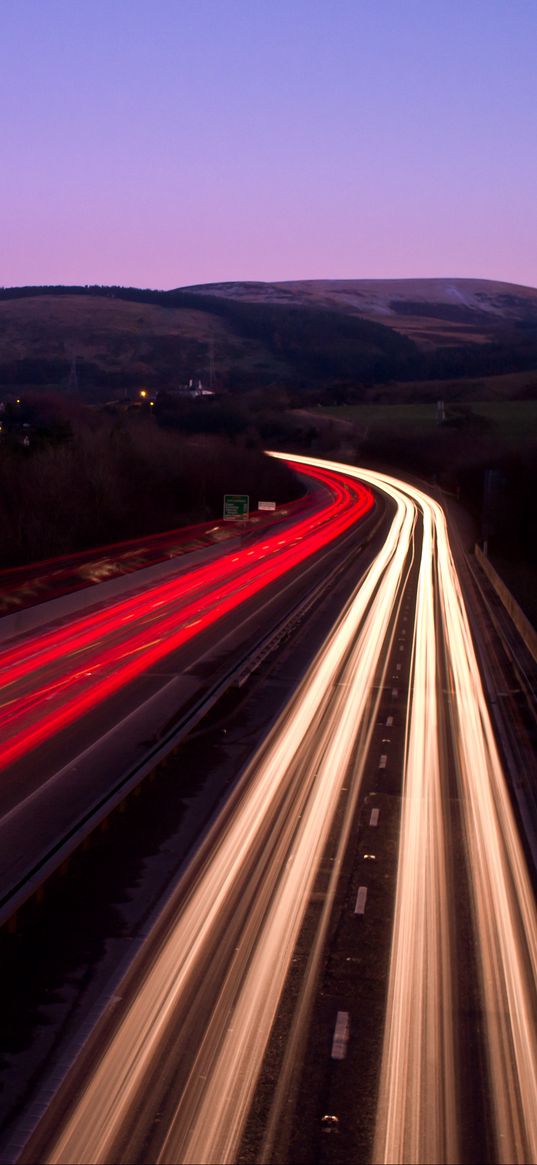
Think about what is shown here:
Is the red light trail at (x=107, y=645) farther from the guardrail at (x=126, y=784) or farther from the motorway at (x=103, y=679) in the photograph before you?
the guardrail at (x=126, y=784)

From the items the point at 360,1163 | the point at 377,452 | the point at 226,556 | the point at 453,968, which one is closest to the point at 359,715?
the point at 453,968

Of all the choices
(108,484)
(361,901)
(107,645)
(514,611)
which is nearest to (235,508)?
(108,484)

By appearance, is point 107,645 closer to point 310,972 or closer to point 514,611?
point 514,611

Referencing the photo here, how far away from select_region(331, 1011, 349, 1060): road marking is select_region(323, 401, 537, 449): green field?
330 feet

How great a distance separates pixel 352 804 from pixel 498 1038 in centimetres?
635

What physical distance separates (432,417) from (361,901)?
5460 inches

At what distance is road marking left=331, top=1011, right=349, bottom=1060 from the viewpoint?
8301mm

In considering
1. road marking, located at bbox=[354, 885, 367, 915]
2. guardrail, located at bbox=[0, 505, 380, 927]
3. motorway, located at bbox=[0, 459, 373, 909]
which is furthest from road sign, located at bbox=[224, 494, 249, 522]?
road marking, located at bbox=[354, 885, 367, 915]

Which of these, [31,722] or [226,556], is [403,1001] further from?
[226,556]

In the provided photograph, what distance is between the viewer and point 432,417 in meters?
147

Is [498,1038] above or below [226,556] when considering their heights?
above

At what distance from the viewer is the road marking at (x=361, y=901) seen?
36.8ft

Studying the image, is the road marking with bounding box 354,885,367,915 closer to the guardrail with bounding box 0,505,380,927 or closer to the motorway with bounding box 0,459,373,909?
the guardrail with bounding box 0,505,380,927

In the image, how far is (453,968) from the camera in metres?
9.91
